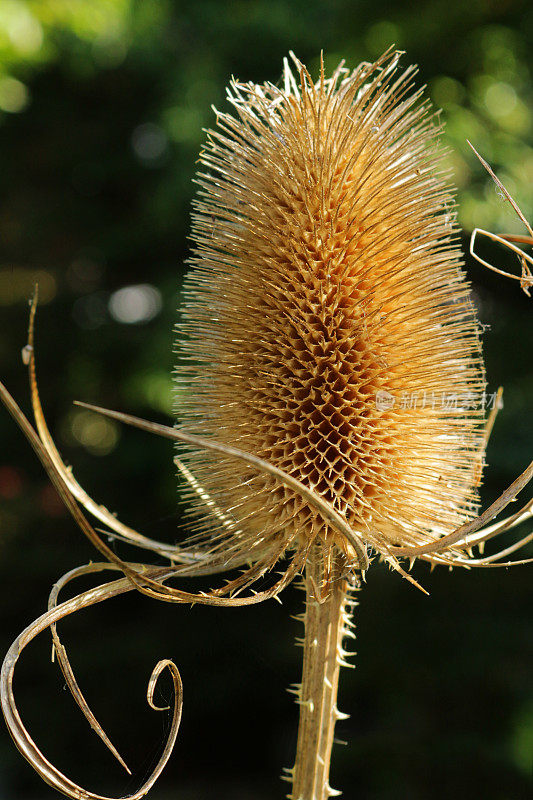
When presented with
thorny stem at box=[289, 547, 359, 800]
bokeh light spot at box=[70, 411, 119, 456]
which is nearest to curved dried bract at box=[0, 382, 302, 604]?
thorny stem at box=[289, 547, 359, 800]

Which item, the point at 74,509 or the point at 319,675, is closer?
the point at 74,509

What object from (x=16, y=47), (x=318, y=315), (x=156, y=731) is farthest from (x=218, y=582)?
(x=318, y=315)

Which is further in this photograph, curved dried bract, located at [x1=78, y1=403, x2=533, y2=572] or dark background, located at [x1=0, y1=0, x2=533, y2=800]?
dark background, located at [x1=0, y1=0, x2=533, y2=800]

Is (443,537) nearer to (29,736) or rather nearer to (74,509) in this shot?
(74,509)

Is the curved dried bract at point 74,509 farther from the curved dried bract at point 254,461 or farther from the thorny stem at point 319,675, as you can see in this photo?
the thorny stem at point 319,675

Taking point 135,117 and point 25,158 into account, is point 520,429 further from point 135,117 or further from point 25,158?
point 25,158

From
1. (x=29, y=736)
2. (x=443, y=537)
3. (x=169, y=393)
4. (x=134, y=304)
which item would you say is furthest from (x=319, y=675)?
(x=134, y=304)

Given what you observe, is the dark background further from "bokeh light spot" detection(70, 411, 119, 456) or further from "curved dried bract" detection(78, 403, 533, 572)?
"curved dried bract" detection(78, 403, 533, 572)
